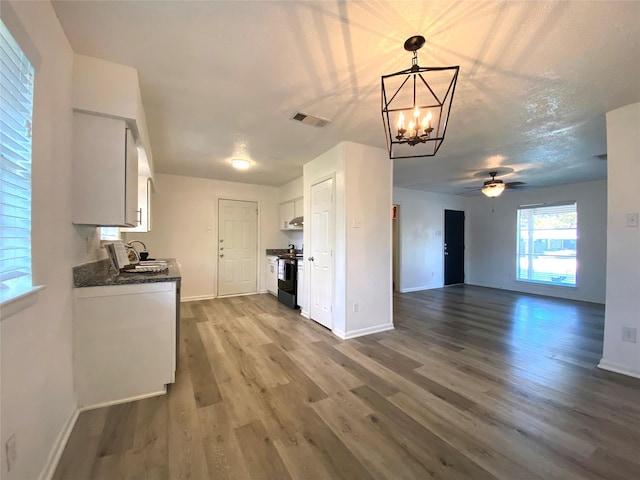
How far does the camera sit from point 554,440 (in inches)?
61.5

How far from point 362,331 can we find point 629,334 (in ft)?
8.06

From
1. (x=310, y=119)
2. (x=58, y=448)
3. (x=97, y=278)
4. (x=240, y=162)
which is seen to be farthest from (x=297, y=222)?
(x=58, y=448)

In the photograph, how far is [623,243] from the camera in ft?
7.83

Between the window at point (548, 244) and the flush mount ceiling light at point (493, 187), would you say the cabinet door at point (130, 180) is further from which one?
the window at point (548, 244)

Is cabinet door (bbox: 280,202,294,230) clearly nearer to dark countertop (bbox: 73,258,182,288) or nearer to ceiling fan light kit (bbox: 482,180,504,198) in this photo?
dark countertop (bbox: 73,258,182,288)

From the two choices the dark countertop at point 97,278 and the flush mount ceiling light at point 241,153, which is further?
the flush mount ceiling light at point 241,153

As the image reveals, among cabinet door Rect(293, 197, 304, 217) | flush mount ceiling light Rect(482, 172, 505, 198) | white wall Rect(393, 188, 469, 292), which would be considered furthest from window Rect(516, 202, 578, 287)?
cabinet door Rect(293, 197, 304, 217)

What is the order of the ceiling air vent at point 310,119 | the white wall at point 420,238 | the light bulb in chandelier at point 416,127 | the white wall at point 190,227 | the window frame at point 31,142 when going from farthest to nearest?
1. the white wall at point 420,238
2. the white wall at point 190,227
3. the ceiling air vent at point 310,119
4. the light bulb in chandelier at point 416,127
5. the window frame at point 31,142

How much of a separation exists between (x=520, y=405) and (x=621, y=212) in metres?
2.01

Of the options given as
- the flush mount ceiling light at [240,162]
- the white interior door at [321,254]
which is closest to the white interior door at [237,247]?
the flush mount ceiling light at [240,162]

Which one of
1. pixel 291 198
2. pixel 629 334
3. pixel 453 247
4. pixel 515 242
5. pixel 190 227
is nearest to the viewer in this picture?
pixel 629 334

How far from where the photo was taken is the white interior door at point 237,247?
540 centimetres

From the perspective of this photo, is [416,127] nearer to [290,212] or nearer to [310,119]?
[310,119]

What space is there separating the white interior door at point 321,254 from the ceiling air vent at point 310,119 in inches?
34.5
